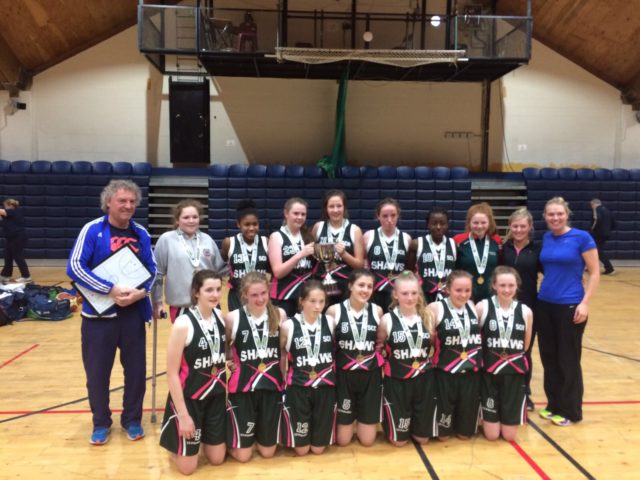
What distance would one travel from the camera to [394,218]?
3.93 m

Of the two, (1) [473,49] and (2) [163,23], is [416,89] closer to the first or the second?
(1) [473,49]

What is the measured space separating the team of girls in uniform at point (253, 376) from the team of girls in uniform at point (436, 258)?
1335 millimetres

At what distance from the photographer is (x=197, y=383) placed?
299 cm

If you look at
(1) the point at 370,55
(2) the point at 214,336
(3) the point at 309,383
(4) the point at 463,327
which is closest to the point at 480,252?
(4) the point at 463,327

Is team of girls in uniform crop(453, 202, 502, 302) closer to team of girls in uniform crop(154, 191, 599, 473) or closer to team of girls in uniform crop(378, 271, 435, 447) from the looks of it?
team of girls in uniform crop(154, 191, 599, 473)

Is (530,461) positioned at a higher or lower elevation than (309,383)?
lower

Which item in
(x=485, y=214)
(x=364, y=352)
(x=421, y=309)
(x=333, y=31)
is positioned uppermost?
(x=333, y=31)

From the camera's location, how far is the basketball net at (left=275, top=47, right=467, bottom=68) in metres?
9.34

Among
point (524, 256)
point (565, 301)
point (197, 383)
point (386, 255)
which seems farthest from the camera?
point (386, 255)

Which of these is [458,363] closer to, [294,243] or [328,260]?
[328,260]

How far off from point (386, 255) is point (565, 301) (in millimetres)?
1254

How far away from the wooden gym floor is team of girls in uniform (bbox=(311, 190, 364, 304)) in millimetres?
1178

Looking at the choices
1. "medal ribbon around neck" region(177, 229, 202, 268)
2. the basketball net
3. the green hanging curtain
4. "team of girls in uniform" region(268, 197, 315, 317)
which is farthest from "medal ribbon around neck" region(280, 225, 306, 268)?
the green hanging curtain

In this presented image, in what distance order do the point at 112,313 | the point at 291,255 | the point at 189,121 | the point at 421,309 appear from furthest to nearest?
the point at 189,121, the point at 291,255, the point at 421,309, the point at 112,313
